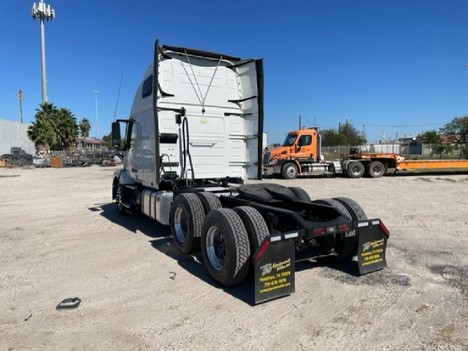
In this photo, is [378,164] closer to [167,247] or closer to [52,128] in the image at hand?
[167,247]

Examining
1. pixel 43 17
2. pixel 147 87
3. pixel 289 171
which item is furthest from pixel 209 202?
pixel 43 17

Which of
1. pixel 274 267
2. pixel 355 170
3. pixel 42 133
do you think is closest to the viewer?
pixel 274 267

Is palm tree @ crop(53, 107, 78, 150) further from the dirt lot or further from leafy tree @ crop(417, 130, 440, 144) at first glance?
leafy tree @ crop(417, 130, 440, 144)

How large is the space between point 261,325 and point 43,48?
70627 millimetres

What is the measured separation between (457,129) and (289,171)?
2500 inches

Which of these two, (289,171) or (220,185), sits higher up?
(220,185)

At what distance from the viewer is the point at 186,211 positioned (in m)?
6.11

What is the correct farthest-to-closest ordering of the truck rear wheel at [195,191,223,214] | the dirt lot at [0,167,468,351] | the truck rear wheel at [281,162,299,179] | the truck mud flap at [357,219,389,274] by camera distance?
the truck rear wheel at [281,162,299,179], the truck rear wheel at [195,191,223,214], the truck mud flap at [357,219,389,274], the dirt lot at [0,167,468,351]

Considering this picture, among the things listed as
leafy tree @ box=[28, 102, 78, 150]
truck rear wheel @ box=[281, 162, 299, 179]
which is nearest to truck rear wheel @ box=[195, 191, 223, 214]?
truck rear wheel @ box=[281, 162, 299, 179]

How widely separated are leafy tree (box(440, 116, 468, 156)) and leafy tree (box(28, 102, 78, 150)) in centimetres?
6611

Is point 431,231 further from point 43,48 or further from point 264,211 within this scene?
point 43,48

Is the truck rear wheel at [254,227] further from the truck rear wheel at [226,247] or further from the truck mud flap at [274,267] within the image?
the truck mud flap at [274,267]

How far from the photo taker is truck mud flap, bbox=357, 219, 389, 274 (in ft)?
16.5

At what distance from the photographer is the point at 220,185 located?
7961 millimetres
